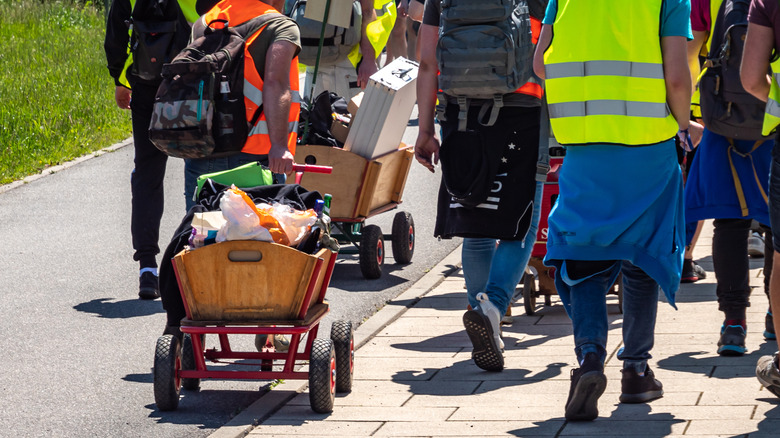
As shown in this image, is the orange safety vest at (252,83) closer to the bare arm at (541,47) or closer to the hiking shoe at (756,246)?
the bare arm at (541,47)

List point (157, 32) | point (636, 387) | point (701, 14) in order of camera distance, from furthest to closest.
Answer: point (157, 32) → point (701, 14) → point (636, 387)

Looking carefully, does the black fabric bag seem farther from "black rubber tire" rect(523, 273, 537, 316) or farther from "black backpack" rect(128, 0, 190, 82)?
"black backpack" rect(128, 0, 190, 82)

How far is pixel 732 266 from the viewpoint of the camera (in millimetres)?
6016

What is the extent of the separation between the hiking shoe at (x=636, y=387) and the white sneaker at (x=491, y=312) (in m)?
0.75

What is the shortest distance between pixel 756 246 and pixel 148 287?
13.0 feet

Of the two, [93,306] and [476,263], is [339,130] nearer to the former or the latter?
[93,306]

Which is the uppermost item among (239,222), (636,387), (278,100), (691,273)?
(278,100)

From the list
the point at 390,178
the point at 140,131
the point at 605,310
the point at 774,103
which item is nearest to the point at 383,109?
the point at 390,178

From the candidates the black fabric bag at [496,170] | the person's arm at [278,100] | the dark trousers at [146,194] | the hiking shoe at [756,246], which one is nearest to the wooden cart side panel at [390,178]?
the dark trousers at [146,194]

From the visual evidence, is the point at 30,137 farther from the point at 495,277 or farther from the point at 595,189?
the point at 595,189

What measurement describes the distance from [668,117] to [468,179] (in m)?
1.22

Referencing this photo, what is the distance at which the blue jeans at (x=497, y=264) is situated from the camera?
589 centimetres

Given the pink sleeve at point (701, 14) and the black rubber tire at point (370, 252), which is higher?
the pink sleeve at point (701, 14)

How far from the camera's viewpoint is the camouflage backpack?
597 centimetres
